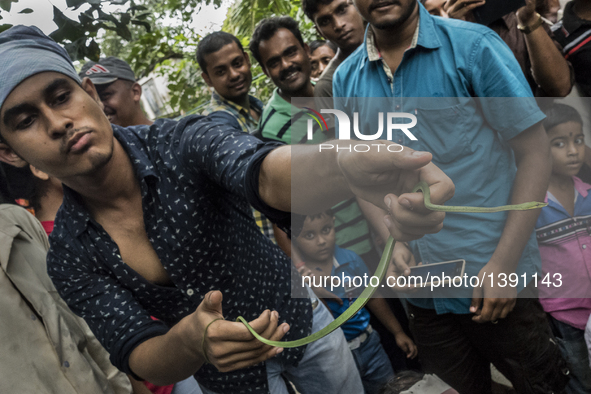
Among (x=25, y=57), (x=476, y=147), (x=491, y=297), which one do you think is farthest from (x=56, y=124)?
(x=491, y=297)

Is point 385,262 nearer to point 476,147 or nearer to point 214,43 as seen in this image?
point 476,147

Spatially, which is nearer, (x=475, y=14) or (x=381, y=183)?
(x=381, y=183)

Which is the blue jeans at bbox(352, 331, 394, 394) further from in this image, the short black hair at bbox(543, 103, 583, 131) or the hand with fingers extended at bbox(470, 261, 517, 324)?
the short black hair at bbox(543, 103, 583, 131)

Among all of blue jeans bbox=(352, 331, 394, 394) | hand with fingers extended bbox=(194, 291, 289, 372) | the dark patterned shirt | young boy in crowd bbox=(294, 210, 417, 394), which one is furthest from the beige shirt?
blue jeans bbox=(352, 331, 394, 394)

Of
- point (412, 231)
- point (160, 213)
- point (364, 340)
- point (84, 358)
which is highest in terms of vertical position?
point (412, 231)

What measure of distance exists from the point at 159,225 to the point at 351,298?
1223mm

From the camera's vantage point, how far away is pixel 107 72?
294 centimetres

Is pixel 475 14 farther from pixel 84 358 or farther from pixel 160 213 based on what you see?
pixel 84 358

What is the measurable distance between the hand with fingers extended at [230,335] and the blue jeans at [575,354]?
1.48m

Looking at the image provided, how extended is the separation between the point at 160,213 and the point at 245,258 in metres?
0.31

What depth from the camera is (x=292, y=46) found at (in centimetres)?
262

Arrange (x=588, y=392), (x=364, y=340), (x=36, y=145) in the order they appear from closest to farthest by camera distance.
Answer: (x=36, y=145) < (x=588, y=392) < (x=364, y=340)

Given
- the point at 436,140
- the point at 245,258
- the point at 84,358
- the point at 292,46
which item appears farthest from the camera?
the point at 292,46

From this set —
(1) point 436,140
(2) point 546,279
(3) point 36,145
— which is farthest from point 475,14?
(3) point 36,145
